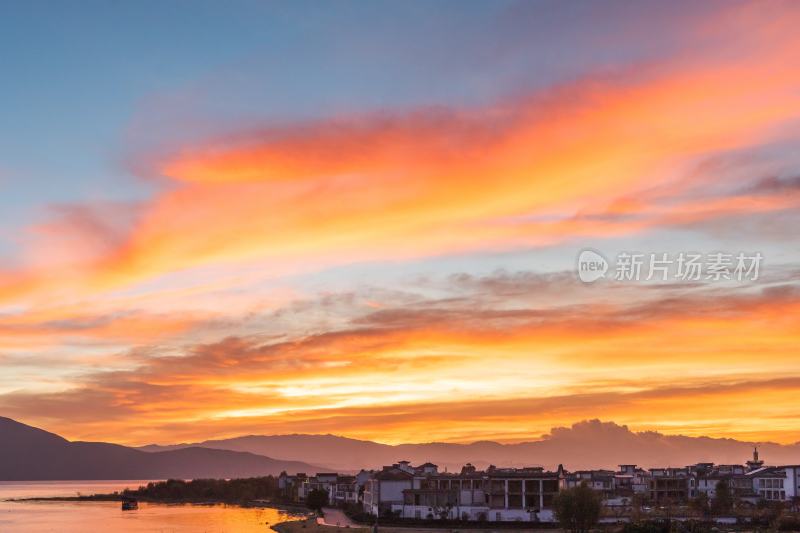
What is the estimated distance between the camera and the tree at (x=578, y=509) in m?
80.8

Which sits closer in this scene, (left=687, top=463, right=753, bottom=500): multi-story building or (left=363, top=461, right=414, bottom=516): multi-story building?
(left=363, top=461, right=414, bottom=516): multi-story building

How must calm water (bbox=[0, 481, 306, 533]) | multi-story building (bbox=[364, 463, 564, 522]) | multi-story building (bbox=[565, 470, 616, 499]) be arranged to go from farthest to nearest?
multi-story building (bbox=[565, 470, 616, 499]), calm water (bbox=[0, 481, 306, 533]), multi-story building (bbox=[364, 463, 564, 522])

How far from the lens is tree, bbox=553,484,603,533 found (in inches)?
3182

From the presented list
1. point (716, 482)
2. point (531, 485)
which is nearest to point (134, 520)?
point (531, 485)

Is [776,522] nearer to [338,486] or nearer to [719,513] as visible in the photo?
[719,513]

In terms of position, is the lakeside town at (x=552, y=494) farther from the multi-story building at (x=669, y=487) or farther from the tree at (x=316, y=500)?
the tree at (x=316, y=500)

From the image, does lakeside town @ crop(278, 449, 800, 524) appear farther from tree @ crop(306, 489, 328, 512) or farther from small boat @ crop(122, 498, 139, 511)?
small boat @ crop(122, 498, 139, 511)

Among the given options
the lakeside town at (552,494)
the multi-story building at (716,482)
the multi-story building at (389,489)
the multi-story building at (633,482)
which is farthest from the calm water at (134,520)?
the multi-story building at (716,482)

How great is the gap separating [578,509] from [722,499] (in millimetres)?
34773

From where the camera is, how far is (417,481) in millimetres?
108375

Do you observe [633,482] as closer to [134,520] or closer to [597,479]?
[597,479]

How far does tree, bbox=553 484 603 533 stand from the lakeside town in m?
2.50

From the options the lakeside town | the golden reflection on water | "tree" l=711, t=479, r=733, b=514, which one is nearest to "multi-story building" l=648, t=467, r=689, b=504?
the lakeside town

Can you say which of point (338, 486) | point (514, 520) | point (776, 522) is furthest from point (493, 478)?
point (338, 486)
